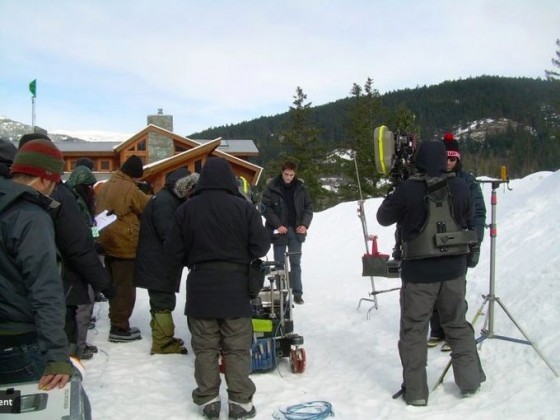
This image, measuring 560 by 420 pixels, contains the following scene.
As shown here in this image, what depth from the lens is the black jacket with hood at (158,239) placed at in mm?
5457

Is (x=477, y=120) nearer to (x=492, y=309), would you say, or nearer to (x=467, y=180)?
(x=467, y=180)

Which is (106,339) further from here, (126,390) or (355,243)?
(355,243)

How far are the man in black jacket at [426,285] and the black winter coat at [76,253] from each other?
7.53 feet

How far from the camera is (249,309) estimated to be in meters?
4.13

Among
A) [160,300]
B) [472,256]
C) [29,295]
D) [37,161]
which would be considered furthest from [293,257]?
[29,295]

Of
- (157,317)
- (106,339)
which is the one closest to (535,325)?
(157,317)

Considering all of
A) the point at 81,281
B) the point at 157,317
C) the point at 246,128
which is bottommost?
the point at 157,317

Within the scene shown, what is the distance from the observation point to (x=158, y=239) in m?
5.55

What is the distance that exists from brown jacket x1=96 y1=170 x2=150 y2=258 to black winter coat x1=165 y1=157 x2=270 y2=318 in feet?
5.87

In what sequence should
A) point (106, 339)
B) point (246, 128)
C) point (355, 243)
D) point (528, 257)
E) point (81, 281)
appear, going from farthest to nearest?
point (246, 128) < point (355, 243) < point (528, 257) < point (106, 339) < point (81, 281)

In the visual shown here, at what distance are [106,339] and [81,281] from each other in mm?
2534

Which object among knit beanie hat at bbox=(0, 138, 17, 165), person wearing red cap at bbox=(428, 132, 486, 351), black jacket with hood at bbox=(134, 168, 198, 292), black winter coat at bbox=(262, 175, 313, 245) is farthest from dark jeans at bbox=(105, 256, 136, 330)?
person wearing red cap at bbox=(428, 132, 486, 351)

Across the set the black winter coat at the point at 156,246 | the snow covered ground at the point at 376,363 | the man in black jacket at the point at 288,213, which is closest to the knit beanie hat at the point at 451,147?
the snow covered ground at the point at 376,363

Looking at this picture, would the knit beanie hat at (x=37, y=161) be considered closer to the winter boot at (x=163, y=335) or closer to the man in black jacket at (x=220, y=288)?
the man in black jacket at (x=220, y=288)
